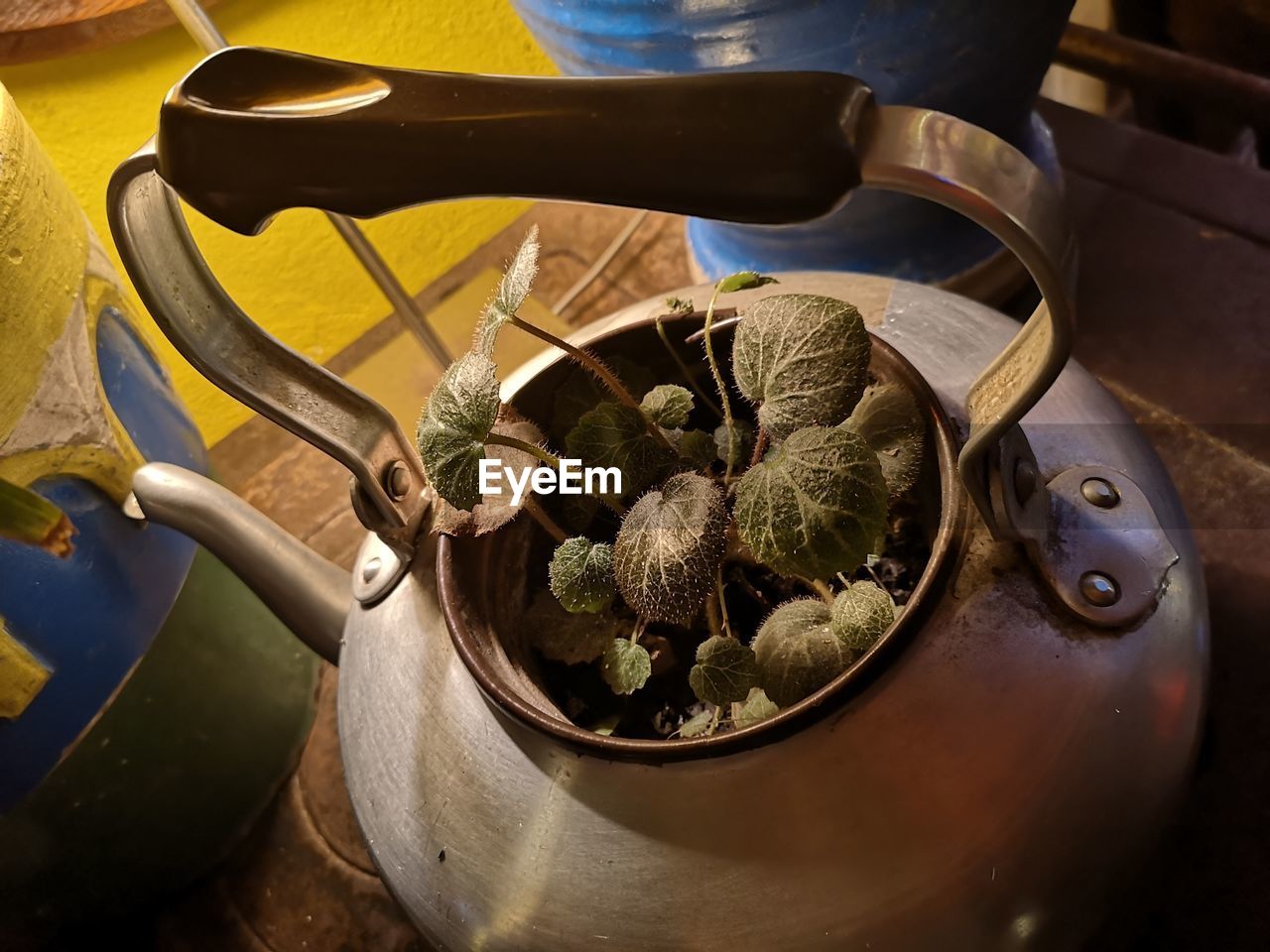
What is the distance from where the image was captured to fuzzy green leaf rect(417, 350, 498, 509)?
1.15 feet

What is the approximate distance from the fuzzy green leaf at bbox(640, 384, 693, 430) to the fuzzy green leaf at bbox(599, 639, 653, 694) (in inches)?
3.6

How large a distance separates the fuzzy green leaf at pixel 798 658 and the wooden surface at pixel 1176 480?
0.26m

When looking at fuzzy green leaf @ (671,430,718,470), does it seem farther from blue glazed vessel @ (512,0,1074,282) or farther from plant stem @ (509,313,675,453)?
blue glazed vessel @ (512,0,1074,282)

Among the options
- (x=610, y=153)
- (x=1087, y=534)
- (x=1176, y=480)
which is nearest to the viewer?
(x=610, y=153)

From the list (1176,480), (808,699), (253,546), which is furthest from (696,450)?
(1176,480)

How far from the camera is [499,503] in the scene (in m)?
0.39

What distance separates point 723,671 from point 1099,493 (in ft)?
0.54

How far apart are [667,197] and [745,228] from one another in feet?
1.67

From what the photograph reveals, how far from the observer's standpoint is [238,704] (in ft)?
2.23

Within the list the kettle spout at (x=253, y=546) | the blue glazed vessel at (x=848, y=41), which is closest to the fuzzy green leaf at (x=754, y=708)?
the kettle spout at (x=253, y=546)

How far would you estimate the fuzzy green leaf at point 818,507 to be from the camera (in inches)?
12.6

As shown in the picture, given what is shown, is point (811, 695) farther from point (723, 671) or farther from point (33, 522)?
point (33, 522)

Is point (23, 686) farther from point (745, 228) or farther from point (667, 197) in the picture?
point (745, 228)

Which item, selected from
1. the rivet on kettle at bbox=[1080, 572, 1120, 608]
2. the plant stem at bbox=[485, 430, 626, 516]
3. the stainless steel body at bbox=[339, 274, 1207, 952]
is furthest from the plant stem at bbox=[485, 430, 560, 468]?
the rivet on kettle at bbox=[1080, 572, 1120, 608]
